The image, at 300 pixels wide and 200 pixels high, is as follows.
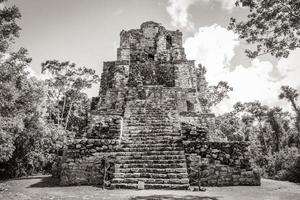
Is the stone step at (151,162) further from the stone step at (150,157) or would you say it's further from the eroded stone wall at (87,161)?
the eroded stone wall at (87,161)

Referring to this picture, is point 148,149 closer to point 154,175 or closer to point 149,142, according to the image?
point 149,142

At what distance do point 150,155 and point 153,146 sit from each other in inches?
23.1

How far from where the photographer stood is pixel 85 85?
2923 centimetres

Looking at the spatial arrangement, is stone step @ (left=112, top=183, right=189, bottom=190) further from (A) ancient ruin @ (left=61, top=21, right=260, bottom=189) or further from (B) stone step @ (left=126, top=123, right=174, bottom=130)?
(B) stone step @ (left=126, top=123, right=174, bottom=130)

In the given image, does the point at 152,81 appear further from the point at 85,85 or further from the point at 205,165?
the point at 85,85

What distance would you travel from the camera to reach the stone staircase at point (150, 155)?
8.20 metres

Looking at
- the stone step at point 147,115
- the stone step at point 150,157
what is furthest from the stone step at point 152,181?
the stone step at point 147,115

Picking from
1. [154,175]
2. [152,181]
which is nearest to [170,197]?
[152,181]

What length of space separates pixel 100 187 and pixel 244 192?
4.42 m

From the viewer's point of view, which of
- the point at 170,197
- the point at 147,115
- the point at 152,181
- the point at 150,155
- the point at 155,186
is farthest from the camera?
the point at 147,115

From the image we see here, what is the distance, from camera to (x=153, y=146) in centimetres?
998

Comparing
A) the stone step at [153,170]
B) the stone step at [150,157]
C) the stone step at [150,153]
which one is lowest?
the stone step at [153,170]

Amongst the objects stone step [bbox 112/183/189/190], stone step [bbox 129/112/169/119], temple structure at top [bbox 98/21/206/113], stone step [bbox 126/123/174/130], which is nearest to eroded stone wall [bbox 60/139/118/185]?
stone step [bbox 112/183/189/190]

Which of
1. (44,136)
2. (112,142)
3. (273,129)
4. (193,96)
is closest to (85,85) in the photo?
(44,136)
